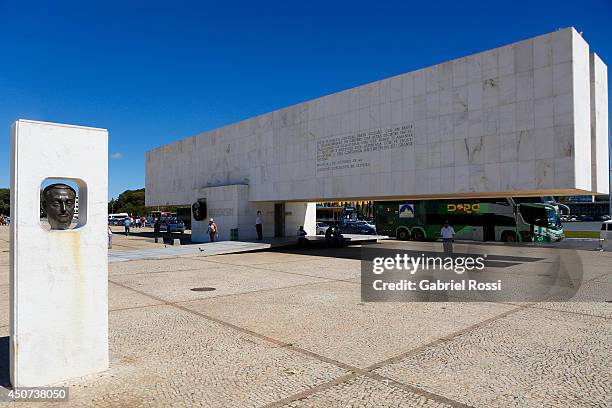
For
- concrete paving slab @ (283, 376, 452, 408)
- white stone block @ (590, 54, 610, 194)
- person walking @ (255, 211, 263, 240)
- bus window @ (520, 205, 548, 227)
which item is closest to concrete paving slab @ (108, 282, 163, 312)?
concrete paving slab @ (283, 376, 452, 408)

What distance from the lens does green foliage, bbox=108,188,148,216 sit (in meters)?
103

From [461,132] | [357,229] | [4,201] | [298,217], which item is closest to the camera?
[461,132]

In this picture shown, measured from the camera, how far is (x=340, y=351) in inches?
227

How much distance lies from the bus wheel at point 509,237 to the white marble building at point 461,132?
38.7ft

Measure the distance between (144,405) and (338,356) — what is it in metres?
2.44

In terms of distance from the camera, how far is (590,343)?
6117 mm

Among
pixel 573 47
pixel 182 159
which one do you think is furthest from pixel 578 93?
pixel 182 159

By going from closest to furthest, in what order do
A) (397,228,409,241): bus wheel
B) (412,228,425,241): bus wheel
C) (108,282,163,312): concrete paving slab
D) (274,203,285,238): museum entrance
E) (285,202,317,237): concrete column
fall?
1. (108,282,163,312): concrete paving slab
2. (274,203,285,238): museum entrance
3. (285,202,317,237): concrete column
4. (412,228,425,241): bus wheel
5. (397,228,409,241): bus wheel

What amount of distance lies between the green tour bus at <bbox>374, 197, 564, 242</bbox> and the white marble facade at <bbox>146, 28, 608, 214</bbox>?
11.8 metres

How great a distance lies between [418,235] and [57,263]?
2957 cm

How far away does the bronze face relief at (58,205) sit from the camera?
4922 mm

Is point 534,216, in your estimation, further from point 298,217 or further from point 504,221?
point 298,217

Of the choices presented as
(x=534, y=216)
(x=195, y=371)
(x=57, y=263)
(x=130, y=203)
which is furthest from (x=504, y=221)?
(x=130, y=203)

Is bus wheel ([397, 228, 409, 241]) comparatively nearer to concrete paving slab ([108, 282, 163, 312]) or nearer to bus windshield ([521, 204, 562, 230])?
bus windshield ([521, 204, 562, 230])
